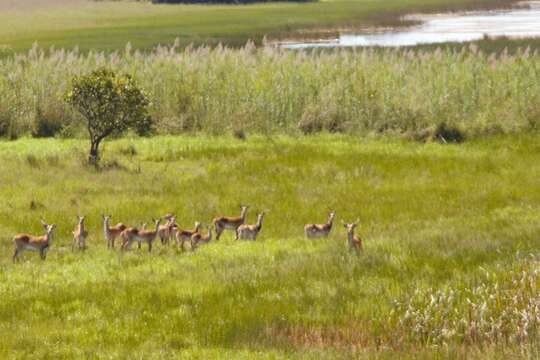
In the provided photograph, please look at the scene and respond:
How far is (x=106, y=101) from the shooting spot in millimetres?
30172


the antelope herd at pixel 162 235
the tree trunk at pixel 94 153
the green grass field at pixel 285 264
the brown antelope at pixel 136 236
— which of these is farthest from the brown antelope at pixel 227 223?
the tree trunk at pixel 94 153

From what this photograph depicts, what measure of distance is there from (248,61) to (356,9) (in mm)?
91404

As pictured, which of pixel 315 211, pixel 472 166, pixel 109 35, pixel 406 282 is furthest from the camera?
pixel 109 35

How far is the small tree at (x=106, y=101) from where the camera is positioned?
30.0m

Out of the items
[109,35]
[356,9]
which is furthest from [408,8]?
[109,35]

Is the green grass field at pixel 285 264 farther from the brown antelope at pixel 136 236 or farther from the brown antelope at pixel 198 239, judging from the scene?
the brown antelope at pixel 136 236

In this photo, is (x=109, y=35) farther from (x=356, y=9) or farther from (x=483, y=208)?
(x=483, y=208)

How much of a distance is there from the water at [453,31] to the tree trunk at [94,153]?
1718 inches

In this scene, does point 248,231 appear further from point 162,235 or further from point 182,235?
point 162,235

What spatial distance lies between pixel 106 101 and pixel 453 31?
6690 cm

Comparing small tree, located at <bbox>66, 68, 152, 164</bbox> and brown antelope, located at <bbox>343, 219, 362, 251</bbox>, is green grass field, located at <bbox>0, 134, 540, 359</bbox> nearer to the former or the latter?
brown antelope, located at <bbox>343, 219, 362, 251</bbox>

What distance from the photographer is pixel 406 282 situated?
16.2m

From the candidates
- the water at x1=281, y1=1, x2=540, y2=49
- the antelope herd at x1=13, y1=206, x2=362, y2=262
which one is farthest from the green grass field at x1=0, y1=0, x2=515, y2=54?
the antelope herd at x1=13, y1=206, x2=362, y2=262

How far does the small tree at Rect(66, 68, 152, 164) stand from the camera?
30.0 metres
